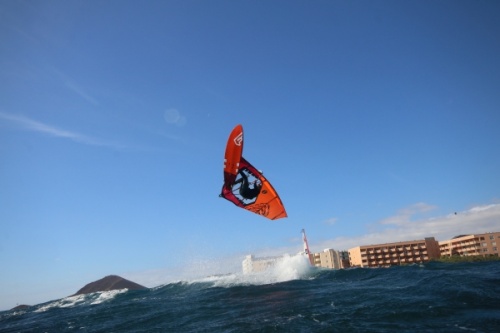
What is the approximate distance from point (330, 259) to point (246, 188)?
108997mm

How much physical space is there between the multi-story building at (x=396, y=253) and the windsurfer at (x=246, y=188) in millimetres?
98006

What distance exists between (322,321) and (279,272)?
17.5 meters

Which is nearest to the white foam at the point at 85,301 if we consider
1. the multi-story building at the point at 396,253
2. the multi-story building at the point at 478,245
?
the multi-story building at the point at 396,253

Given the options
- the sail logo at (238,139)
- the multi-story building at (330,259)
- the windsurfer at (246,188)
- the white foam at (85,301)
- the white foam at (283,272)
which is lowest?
the multi-story building at (330,259)

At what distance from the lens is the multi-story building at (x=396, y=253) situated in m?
100

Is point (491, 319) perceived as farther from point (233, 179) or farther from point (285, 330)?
point (233, 179)

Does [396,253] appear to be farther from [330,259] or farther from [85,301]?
[85,301]

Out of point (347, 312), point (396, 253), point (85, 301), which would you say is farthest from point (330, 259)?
point (347, 312)

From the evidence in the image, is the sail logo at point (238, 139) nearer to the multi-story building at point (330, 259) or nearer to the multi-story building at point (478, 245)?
the multi-story building at point (330, 259)

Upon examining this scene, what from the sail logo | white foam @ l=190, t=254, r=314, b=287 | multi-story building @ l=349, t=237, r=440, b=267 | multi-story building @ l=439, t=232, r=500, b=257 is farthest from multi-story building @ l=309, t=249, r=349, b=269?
the sail logo

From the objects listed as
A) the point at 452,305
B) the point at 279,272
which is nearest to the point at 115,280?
the point at 279,272

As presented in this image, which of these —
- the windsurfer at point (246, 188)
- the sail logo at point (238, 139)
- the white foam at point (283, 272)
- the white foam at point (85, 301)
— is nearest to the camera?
the sail logo at point (238, 139)

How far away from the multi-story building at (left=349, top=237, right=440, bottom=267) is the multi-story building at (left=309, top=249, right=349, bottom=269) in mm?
12104

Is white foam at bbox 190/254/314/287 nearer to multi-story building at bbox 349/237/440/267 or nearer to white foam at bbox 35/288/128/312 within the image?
white foam at bbox 35/288/128/312
